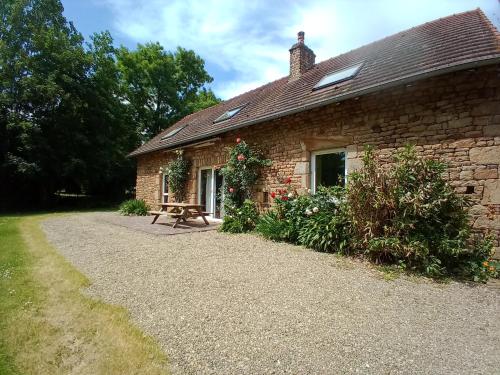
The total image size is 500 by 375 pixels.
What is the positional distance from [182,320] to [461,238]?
4.23 metres

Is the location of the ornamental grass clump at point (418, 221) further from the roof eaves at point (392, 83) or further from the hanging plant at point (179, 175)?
the hanging plant at point (179, 175)

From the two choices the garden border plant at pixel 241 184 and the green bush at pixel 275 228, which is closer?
the green bush at pixel 275 228

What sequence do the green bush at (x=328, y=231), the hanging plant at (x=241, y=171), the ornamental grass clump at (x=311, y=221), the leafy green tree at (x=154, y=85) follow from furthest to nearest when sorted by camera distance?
the leafy green tree at (x=154, y=85) → the hanging plant at (x=241, y=171) → the ornamental grass clump at (x=311, y=221) → the green bush at (x=328, y=231)

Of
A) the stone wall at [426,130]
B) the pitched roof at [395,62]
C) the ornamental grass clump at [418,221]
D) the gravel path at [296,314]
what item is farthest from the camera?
the pitched roof at [395,62]

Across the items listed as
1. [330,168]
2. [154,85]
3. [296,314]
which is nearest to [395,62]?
[330,168]

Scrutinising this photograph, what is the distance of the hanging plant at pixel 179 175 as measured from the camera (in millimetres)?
11320

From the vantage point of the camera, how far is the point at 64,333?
2777 millimetres

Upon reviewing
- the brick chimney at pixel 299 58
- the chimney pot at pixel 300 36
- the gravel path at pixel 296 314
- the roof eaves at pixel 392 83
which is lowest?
the gravel path at pixel 296 314

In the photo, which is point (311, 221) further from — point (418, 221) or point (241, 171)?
point (241, 171)

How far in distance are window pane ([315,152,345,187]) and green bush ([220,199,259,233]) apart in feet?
6.69

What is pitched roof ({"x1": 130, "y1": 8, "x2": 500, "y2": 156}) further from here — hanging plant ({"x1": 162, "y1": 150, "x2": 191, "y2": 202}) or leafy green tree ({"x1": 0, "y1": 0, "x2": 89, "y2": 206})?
leafy green tree ({"x1": 0, "y1": 0, "x2": 89, "y2": 206})

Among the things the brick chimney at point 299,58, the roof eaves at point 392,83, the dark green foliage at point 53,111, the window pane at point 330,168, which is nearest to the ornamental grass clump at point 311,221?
the window pane at point 330,168

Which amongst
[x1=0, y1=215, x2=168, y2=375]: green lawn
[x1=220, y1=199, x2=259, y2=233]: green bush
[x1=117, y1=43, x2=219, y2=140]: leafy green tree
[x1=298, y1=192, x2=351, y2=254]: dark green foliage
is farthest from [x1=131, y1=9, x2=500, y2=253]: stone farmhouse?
[x1=117, y1=43, x2=219, y2=140]: leafy green tree

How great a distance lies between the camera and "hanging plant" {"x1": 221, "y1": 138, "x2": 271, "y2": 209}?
839 centimetres
